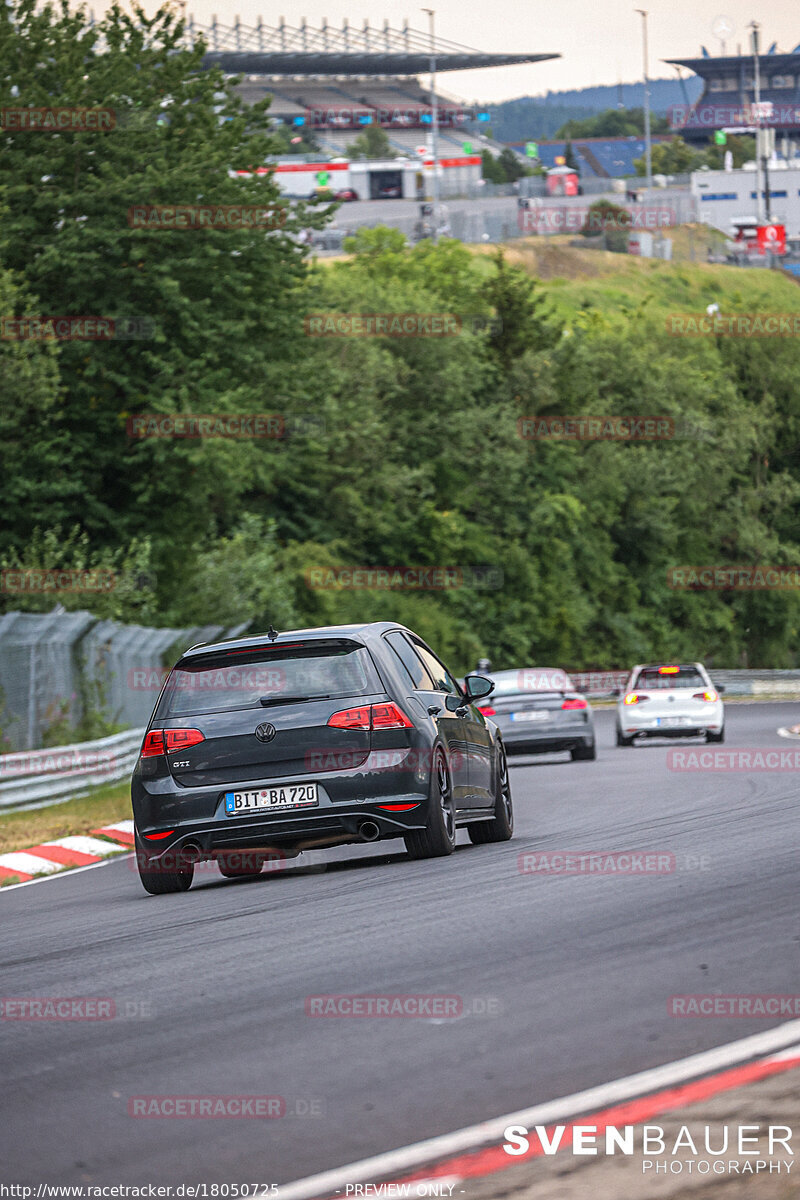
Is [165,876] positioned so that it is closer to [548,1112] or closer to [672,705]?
[548,1112]

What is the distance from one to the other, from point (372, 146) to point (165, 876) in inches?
7139

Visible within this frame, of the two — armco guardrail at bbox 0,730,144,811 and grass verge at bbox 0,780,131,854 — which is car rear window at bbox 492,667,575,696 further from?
grass verge at bbox 0,780,131,854

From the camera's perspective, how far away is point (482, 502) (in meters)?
63.5

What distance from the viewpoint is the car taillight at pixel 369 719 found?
1113 centimetres

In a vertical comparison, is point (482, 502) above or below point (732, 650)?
above

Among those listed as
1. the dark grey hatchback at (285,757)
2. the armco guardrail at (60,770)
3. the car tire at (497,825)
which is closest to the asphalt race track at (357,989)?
the dark grey hatchback at (285,757)

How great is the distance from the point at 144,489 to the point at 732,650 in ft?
148

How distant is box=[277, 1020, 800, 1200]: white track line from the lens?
470cm

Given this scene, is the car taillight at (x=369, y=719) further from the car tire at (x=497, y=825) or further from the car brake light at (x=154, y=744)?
the car tire at (x=497, y=825)

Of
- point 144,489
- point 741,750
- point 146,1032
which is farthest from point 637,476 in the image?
point 146,1032

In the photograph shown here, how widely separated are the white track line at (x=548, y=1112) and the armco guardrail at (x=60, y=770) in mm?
13285

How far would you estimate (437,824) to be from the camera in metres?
11.4

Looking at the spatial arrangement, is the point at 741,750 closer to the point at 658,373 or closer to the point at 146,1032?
the point at 146,1032

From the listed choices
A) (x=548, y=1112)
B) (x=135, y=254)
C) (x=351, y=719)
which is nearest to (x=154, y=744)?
(x=351, y=719)
